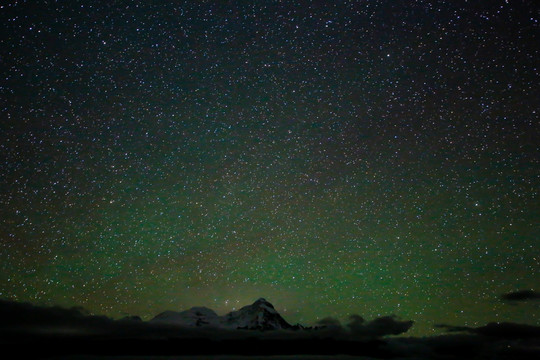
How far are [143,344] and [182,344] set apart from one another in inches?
861

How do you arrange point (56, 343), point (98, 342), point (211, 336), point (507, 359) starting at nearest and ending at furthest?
point (56, 343)
point (507, 359)
point (98, 342)
point (211, 336)

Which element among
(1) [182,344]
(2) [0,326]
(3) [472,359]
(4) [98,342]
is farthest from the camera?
(1) [182,344]

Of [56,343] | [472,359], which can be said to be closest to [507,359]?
[472,359]

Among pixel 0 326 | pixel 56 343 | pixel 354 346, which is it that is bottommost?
pixel 354 346

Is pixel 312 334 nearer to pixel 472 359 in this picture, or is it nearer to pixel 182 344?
pixel 182 344

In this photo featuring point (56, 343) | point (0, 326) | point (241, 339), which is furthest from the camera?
point (241, 339)

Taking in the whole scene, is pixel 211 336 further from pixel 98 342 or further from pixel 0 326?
pixel 0 326

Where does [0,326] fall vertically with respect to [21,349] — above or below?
above

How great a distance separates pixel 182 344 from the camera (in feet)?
535

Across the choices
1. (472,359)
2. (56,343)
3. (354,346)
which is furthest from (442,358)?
(56,343)

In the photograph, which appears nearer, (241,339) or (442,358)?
(442,358)

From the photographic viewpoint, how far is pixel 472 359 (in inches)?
4587

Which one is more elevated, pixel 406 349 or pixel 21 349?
pixel 21 349

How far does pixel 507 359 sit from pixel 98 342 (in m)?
140
